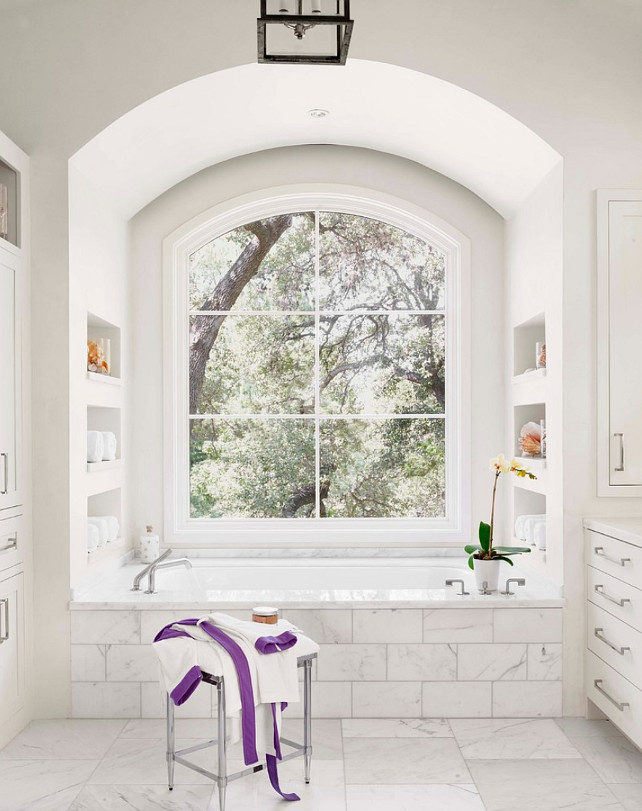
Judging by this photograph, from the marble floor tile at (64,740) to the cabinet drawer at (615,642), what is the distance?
1.97m

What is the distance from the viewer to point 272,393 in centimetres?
443

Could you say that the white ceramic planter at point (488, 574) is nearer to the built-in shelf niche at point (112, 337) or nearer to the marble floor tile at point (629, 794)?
the marble floor tile at point (629, 794)

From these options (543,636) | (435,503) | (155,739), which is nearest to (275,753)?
(155,739)

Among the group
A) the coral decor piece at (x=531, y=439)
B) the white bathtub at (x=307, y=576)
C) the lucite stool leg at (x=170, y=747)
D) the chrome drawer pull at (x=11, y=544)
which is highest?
the coral decor piece at (x=531, y=439)

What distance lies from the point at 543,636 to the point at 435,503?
4.00 feet

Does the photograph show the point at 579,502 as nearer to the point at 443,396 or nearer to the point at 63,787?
the point at 443,396

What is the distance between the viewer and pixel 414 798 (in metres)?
2.64

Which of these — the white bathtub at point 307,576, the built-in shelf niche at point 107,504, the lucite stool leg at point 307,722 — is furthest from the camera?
the built-in shelf niche at point 107,504

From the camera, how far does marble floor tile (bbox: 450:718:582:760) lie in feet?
9.73

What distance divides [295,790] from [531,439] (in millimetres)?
1973

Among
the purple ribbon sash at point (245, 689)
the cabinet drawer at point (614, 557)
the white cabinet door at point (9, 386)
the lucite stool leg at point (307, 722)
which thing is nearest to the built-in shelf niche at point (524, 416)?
the cabinet drawer at point (614, 557)

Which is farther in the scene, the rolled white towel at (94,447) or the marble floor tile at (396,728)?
the rolled white towel at (94,447)

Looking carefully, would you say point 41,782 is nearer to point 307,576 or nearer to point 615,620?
point 307,576

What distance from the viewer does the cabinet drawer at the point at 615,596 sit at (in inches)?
111
